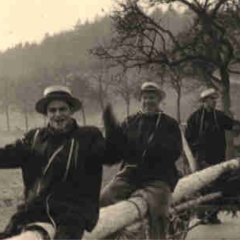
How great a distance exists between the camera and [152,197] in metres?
6.66

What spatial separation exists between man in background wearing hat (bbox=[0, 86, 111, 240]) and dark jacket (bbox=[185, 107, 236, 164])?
A: 5.69 m

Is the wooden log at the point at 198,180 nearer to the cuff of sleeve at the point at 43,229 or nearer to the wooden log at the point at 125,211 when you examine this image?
the wooden log at the point at 125,211

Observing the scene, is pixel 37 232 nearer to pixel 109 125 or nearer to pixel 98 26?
pixel 109 125

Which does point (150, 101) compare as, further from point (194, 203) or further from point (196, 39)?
point (196, 39)

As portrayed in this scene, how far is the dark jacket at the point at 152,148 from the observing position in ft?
22.2

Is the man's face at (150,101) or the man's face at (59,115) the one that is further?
the man's face at (150,101)

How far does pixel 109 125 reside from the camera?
5.34 m

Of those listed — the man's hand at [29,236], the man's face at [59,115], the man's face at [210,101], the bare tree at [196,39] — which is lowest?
the man's hand at [29,236]

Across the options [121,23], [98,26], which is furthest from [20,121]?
[121,23]

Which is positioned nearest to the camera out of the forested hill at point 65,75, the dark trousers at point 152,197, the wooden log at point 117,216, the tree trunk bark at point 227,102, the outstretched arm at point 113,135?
the outstretched arm at point 113,135

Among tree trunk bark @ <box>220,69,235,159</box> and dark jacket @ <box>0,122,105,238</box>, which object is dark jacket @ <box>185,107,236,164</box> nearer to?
dark jacket @ <box>0,122,105,238</box>

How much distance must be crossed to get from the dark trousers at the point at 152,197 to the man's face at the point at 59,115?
192 cm

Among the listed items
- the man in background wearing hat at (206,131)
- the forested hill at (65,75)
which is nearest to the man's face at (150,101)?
the man in background wearing hat at (206,131)

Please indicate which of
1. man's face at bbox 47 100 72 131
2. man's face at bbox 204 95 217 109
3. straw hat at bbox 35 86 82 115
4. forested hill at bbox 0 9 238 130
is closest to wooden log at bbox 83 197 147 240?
man's face at bbox 47 100 72 131
